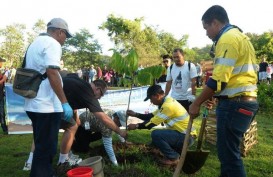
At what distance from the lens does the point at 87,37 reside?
217ft

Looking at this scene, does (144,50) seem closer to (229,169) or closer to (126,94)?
(126,94)

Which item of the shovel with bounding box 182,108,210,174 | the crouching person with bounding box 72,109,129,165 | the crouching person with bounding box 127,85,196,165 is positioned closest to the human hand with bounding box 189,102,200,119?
the shovel with bounding box 182,108,210,174

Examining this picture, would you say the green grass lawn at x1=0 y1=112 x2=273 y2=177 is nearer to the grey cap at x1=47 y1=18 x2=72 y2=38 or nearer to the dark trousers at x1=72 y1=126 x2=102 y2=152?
the dark trousers at x1=72 y1=126 x2=102 y2=152

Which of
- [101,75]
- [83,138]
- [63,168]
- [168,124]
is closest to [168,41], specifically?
[101,75]

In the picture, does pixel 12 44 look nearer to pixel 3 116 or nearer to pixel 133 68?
pixel 3 116

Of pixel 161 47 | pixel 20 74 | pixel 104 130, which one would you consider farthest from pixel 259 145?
pixel 161 47

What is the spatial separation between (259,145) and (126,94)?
4.50 metres

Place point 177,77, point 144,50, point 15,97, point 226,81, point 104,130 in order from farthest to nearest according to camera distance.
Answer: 1. point 144,50
2. point 15,97
3. point 177,77
4. point 104,130
5. point 226,81

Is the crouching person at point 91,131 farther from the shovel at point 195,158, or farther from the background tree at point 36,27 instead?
the background tree at point 36,27

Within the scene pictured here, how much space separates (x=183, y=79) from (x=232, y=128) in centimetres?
286

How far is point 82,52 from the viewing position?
63844mm

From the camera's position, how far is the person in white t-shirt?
5.76 metres

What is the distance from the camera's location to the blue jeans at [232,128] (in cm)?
296

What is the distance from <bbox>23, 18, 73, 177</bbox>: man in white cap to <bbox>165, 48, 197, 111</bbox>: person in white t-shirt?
288cm
